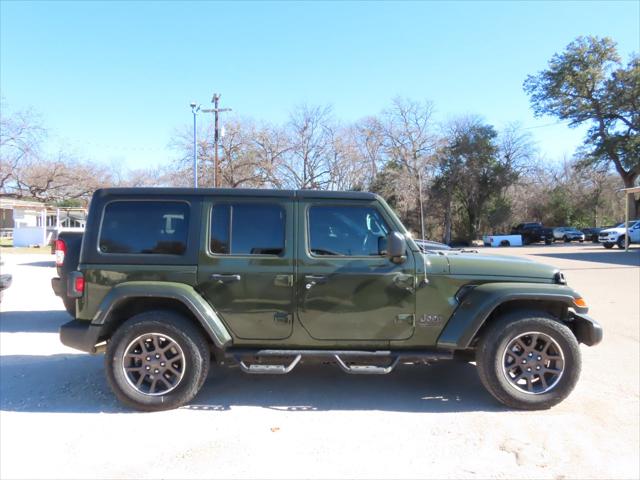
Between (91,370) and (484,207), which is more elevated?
(484,207)

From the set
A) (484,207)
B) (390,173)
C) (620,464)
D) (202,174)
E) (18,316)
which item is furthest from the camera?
(484,207)

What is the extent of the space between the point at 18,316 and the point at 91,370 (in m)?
4.00

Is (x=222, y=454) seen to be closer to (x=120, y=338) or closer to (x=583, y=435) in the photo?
(x=120, y=338)

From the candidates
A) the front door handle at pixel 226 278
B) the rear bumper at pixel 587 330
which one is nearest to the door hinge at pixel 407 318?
the front door handle at pixel 226 278

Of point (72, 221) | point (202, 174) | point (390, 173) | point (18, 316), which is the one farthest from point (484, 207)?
point (18, 316)

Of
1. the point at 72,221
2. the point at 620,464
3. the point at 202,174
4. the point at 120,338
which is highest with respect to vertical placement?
Result: the point at 202,174

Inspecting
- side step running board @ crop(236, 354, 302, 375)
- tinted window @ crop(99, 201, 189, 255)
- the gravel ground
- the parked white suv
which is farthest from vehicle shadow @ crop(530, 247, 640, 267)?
tinted window @ crop(99, 201, 189, 255)

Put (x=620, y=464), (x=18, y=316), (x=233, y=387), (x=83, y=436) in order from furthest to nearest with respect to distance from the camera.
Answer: (x=18, y=316)
(x=233, y=387)
(x=83, y=436)
(x=620, y=464)

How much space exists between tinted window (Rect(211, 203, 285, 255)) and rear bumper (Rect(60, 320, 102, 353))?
4.08ft

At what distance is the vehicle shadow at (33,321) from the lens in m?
7.14

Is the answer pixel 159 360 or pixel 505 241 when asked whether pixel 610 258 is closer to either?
pixel 505 241

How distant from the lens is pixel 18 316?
8.09m

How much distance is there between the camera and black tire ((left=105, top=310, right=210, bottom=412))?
406cm

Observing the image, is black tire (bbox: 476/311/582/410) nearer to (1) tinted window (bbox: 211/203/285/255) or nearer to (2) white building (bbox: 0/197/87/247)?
(1) tinted window (bbox: 211/203/285/255)
